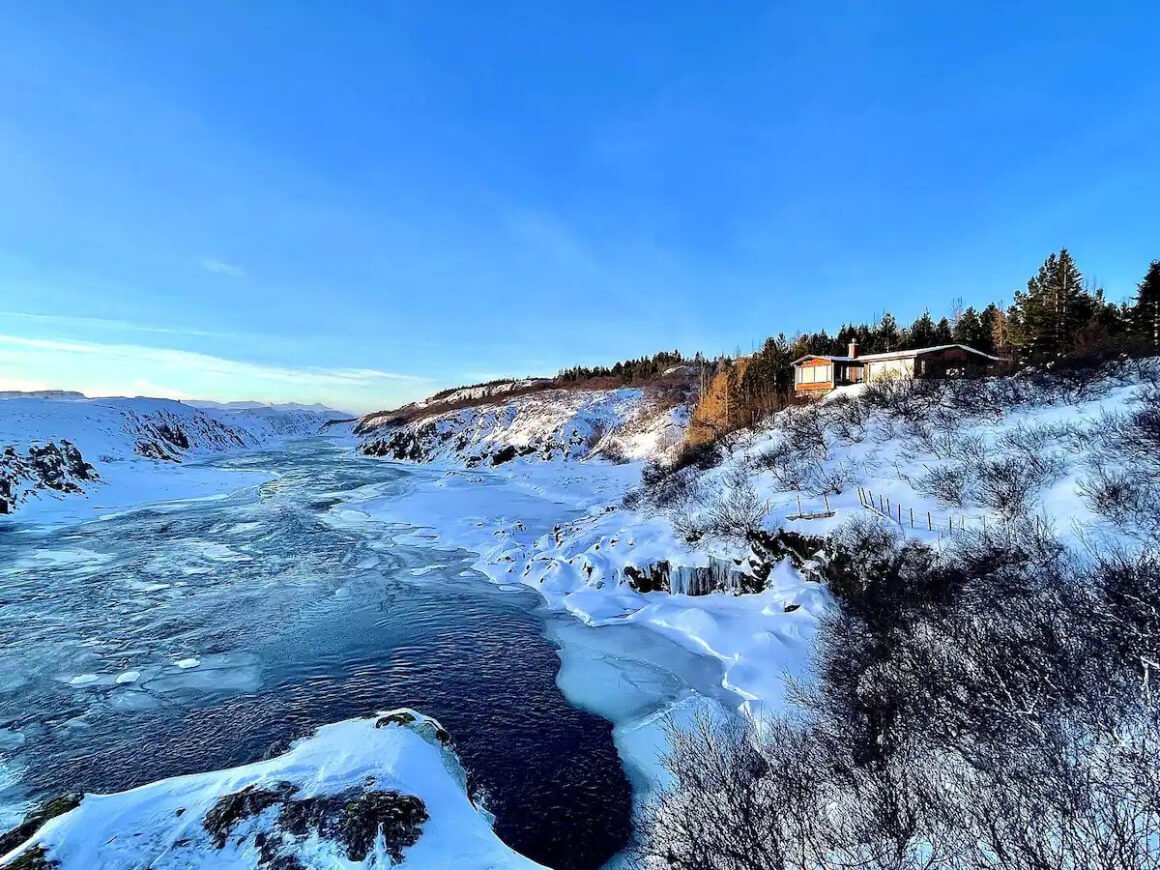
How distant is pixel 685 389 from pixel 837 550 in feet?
171

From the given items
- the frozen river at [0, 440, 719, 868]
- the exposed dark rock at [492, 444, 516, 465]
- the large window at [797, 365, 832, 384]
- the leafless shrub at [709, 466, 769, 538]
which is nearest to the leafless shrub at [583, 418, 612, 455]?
the exposed dark rock at [492, 444, 516, 465]

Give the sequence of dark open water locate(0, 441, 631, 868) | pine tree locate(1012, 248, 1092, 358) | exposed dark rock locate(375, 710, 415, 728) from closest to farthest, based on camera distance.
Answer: exposed dark rock locate(375, 710, 415, 728), dark open water locate(0, 441, 631, 868), pine tree locate(1012, 248, 1092, 358)

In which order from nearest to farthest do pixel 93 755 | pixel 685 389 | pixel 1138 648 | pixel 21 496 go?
pixel 1138 648
pixel 93 755
pixel 21 496
pixel 685 389

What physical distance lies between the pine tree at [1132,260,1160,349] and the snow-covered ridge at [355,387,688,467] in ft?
98.0

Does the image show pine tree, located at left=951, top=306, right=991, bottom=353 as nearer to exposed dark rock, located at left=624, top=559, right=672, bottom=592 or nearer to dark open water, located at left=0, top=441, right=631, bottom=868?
exposed dark rock, located at left=624, top=559, right=672, bottom=592

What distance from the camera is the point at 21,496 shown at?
29031 mm

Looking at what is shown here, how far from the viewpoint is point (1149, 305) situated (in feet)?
111

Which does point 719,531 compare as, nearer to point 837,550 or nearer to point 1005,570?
point 837,550

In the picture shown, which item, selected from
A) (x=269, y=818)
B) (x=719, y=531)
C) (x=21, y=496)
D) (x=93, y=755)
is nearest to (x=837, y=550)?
(x=719, y=531)


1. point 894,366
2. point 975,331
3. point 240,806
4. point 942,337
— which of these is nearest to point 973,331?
point 975,331

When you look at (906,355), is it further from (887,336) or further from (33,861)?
(33,861)

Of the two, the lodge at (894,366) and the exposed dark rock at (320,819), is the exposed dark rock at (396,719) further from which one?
the lodge at (894,366)

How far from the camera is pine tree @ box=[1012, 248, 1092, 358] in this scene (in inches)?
1359

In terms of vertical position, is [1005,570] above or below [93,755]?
above
